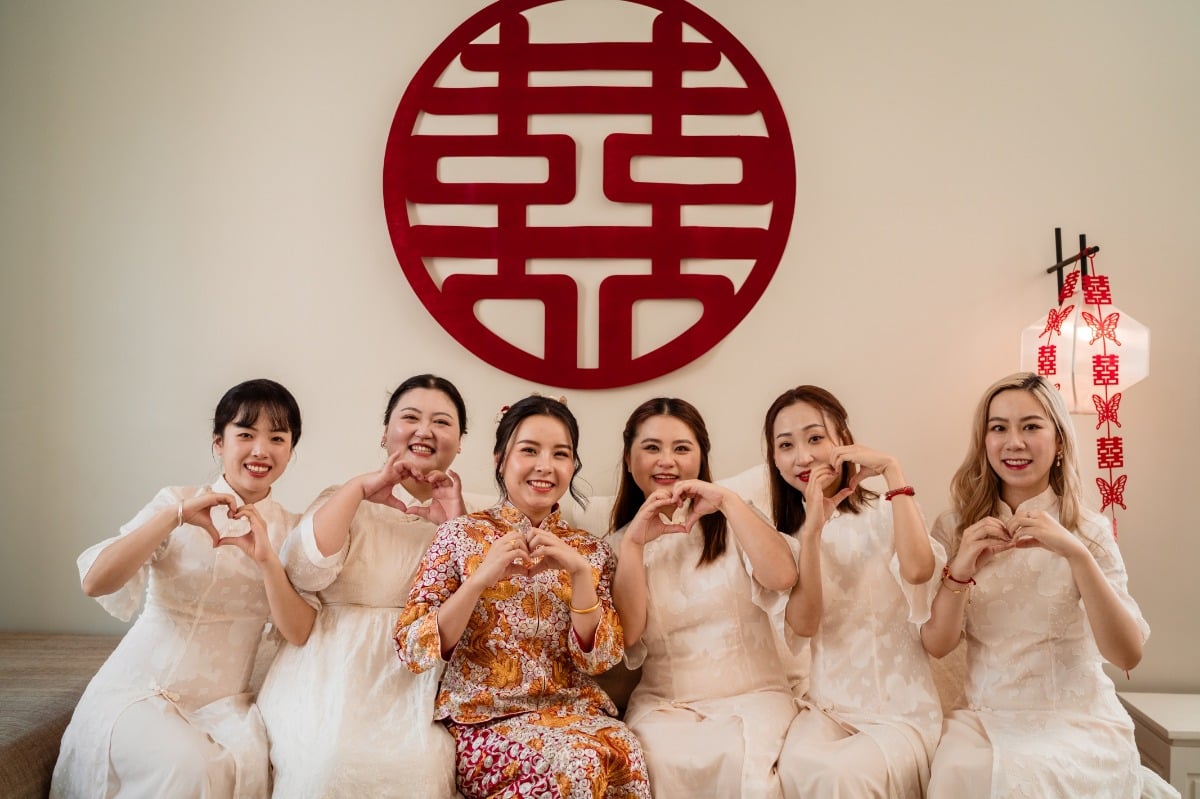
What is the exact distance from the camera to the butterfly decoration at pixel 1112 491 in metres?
2.44

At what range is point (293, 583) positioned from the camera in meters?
1.87

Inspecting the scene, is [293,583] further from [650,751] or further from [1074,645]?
[1074,645]

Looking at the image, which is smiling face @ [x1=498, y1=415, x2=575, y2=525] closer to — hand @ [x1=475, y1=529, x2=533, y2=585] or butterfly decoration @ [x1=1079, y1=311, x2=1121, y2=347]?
hand @ [x1=475, y1=529, x2=533, y2=585]

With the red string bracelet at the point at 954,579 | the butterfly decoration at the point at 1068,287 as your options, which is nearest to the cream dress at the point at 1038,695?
the red string bracelet at the point at 954,579

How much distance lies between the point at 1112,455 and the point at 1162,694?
2.20 ft

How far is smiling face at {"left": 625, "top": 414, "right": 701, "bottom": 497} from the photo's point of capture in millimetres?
1954

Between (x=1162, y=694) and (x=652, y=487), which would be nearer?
(x=652, y=487)

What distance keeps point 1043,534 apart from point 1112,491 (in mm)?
A: 995

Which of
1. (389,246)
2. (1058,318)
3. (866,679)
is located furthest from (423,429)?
(1058,318)

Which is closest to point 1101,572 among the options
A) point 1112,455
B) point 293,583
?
point 1112,455

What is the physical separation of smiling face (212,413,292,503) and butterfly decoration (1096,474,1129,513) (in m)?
2.20

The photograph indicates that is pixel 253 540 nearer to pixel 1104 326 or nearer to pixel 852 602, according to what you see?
pixel 852 602

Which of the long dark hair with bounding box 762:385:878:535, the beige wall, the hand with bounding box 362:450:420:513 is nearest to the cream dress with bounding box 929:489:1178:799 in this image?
the long dark hair with bounding box 762:385:878:535

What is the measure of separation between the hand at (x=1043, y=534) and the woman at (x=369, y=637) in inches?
46.2
